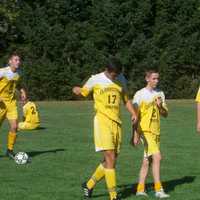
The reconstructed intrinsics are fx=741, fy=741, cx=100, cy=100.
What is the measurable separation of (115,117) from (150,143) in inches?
31.9

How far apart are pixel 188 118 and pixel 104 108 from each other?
1790cm

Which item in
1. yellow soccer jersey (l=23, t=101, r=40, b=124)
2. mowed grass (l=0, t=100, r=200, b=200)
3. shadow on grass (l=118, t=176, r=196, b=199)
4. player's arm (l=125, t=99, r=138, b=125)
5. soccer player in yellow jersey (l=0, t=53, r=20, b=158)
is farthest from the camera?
yellow soccer jersey (l=23, t=101, r=40, b=124)

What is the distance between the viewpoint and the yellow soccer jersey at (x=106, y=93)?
991 cm

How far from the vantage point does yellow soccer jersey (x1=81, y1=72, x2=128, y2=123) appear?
9.91 metres

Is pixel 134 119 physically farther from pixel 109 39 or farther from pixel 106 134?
pixel 109 39

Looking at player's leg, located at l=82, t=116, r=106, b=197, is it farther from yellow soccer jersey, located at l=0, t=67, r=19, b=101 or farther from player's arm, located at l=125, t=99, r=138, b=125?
yellow soccer jersey, located at l=0, t=67, r=19, b=101

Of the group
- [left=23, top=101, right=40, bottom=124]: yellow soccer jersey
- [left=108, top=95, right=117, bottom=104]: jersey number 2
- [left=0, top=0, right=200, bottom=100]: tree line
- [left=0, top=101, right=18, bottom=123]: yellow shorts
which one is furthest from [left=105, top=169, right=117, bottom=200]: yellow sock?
[left=0, top=0, right=200, bottom=100]: tree line

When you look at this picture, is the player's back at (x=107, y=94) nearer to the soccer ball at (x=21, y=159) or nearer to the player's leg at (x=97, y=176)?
the player's leg at (x=97, y=176)

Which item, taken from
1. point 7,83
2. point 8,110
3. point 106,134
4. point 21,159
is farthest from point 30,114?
point 106,134

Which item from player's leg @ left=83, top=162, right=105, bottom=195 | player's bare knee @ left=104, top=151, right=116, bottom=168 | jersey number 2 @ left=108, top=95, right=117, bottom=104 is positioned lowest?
player's leg @ left=83, top=162, right=105, bottom=195

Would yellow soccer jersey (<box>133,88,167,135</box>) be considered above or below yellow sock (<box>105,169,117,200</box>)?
above

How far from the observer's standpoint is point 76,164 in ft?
45.5

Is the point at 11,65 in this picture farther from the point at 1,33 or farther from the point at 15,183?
the point at 1,33

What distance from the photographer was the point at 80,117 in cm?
2800
